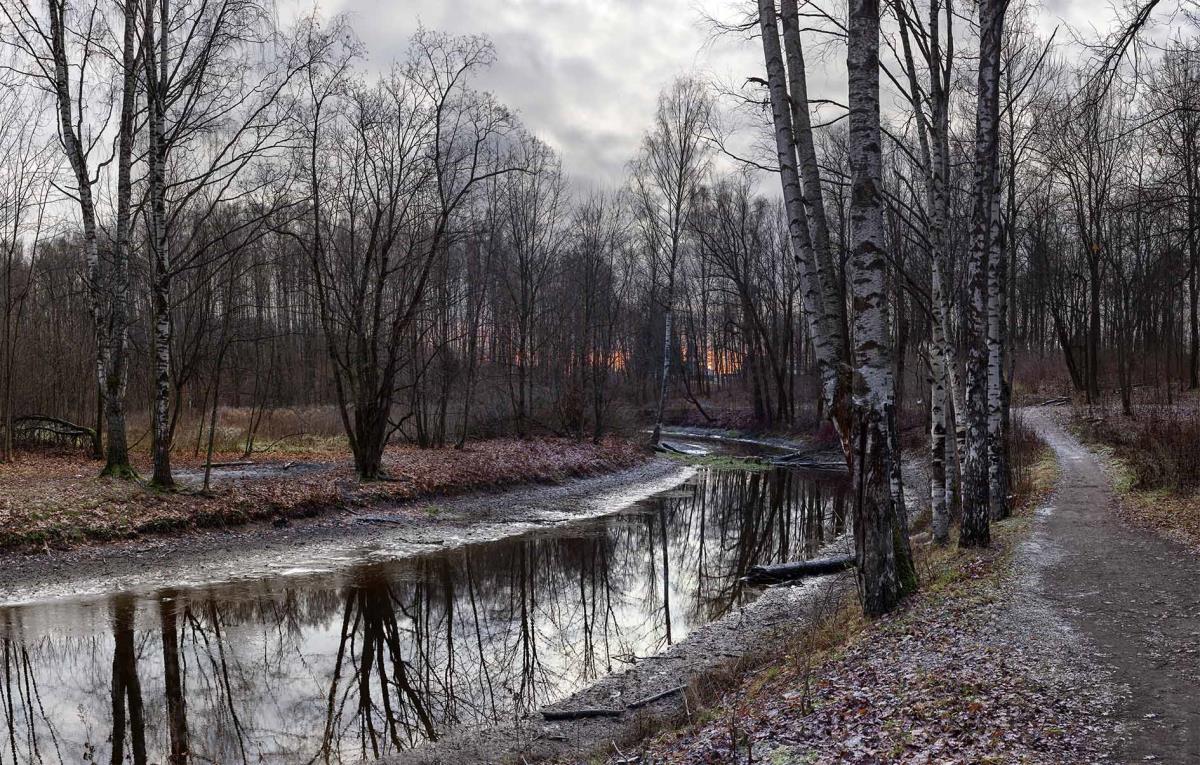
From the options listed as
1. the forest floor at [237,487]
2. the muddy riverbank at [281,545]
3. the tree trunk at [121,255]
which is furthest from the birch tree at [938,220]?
the tree trunk at [121,255]

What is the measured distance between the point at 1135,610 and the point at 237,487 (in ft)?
54.2

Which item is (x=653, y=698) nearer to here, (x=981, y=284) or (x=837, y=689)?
(x=837, y=689)

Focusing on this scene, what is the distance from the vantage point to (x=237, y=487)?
1666cm

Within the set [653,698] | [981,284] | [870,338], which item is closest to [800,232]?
[870,338]

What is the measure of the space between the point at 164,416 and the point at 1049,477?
1939 cm

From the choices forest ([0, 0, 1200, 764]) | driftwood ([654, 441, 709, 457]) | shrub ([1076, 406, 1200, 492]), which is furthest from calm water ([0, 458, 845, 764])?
driftwood ([654, 441, 709, 457])

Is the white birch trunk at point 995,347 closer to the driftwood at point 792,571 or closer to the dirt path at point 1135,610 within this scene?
the dirt path at point 1135,610

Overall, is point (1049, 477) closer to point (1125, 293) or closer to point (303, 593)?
point (303, 593)

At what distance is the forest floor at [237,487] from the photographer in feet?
41.7

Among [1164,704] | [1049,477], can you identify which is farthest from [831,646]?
[1049,477]

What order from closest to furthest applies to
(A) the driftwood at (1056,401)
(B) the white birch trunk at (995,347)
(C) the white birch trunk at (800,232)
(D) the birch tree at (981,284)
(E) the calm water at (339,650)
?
1. (E) the calm water at (339,650)
2. (C) the white birch trunk at (800,232)
3. (D) the birch tree at (981,284)
4. (B) the white birch trunk at (995,347)
5. (A) the driftwood at (1056,401)

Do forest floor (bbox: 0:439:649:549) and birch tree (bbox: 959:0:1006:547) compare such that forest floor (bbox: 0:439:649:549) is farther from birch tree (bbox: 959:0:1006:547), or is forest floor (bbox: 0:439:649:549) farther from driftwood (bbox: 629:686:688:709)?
birch tree (bbox: 959:0:1006:547)

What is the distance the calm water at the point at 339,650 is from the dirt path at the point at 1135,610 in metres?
4.82

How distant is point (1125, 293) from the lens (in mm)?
31453
